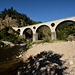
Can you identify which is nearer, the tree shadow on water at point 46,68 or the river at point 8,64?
the tree shadow on water at point 46,68

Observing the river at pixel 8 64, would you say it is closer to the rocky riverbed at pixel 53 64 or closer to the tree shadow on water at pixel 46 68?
the rocky riverbed at pixel 53 64

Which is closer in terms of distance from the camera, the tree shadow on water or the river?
the tree shadow on water

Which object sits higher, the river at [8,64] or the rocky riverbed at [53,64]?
the rocky riverbed at [53,64]

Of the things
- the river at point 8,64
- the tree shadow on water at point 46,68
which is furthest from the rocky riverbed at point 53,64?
the river at point 8,64

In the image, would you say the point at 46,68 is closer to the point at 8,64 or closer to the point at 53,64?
the point at 53,64

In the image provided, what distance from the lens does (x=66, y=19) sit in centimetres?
2878

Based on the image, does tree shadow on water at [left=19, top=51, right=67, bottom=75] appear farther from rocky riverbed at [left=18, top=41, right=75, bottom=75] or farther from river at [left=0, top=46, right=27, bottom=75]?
river at [left=0, top=46, right=27, bottom=75]

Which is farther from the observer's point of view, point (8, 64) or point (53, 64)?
point (8, 64)

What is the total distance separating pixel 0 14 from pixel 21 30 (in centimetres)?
4201

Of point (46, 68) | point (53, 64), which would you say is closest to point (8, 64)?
point (46, 68)

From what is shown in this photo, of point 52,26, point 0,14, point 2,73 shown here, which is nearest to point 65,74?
point 2,73

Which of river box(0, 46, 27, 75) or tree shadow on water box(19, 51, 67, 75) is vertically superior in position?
tree shadow on water box(19, 51, 67, 75)

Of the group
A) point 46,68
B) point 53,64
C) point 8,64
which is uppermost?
point 53,64

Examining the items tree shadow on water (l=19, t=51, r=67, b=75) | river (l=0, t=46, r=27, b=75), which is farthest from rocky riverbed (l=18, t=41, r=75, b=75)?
river (l=0, t=46, r=27, b=75)
